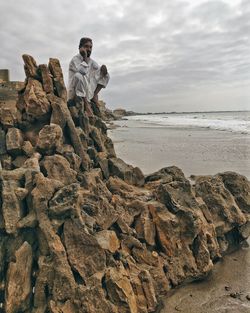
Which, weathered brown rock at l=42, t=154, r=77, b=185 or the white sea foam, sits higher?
weathered brown rock at l=42, t=154, r=77, b=185

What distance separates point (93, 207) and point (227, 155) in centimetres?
1345

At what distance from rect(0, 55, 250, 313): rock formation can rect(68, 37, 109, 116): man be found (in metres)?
0.48

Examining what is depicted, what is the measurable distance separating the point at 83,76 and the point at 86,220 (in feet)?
15.4

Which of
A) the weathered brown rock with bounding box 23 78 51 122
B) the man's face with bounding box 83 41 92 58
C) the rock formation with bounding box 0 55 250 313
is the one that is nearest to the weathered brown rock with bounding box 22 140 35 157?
the rock formation with bounding box 0 55 250 313

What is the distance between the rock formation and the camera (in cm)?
478

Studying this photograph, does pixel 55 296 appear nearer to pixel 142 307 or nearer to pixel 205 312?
pixel 142 307

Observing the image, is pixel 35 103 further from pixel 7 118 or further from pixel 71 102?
pixel 71 102

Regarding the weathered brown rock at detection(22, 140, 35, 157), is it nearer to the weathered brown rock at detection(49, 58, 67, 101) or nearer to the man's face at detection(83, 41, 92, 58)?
the weathered brown rock at detection(49, 58, 67, 101)

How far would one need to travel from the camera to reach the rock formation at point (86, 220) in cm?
478

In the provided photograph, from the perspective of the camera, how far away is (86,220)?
17.9 feet

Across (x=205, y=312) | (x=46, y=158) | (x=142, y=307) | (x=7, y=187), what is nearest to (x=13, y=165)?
(x=46, y=158)

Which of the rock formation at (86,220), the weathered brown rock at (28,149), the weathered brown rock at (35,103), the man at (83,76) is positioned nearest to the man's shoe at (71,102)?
the man at (83,76)

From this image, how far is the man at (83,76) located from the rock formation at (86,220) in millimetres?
484

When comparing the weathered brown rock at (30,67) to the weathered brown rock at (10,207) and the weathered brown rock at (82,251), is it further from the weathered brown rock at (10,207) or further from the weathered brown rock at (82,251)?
the weathered brown rock at (82,251)
